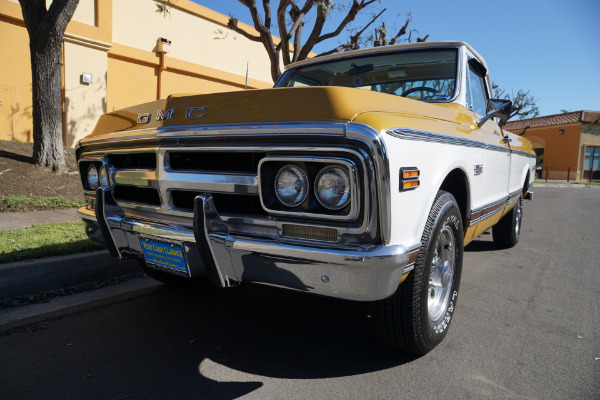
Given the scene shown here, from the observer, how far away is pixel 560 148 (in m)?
32.5

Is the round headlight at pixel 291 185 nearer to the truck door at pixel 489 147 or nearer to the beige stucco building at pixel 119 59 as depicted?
the truck door at pixel 489 147

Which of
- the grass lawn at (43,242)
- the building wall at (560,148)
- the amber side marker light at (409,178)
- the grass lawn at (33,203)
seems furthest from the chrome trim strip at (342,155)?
the building wall at (560,148)

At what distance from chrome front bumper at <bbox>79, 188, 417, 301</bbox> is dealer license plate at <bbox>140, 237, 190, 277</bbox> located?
0.13 ft

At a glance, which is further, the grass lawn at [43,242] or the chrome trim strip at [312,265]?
the grass lawn at [43,242]

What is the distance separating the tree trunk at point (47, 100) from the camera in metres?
7.24

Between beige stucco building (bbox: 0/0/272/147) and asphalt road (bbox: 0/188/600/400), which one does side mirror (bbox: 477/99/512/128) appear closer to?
asphalt road (bbox: 0/188/600/400)

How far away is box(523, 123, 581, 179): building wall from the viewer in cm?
3144

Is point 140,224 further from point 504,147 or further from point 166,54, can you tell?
point 166,54

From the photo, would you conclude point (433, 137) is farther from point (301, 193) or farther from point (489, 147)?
point (489, 147)

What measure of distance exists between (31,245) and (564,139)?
118 ft

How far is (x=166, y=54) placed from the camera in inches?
530

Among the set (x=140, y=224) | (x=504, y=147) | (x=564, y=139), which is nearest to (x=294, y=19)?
(x=504, y=147)

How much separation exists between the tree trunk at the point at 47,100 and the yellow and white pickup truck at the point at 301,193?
5174 millimetres

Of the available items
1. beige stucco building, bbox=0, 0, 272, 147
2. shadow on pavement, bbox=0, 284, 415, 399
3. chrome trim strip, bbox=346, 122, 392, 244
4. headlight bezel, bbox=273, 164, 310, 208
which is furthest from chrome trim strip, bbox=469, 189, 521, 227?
beige stucco building, bbox=0, 0, 272, 147
